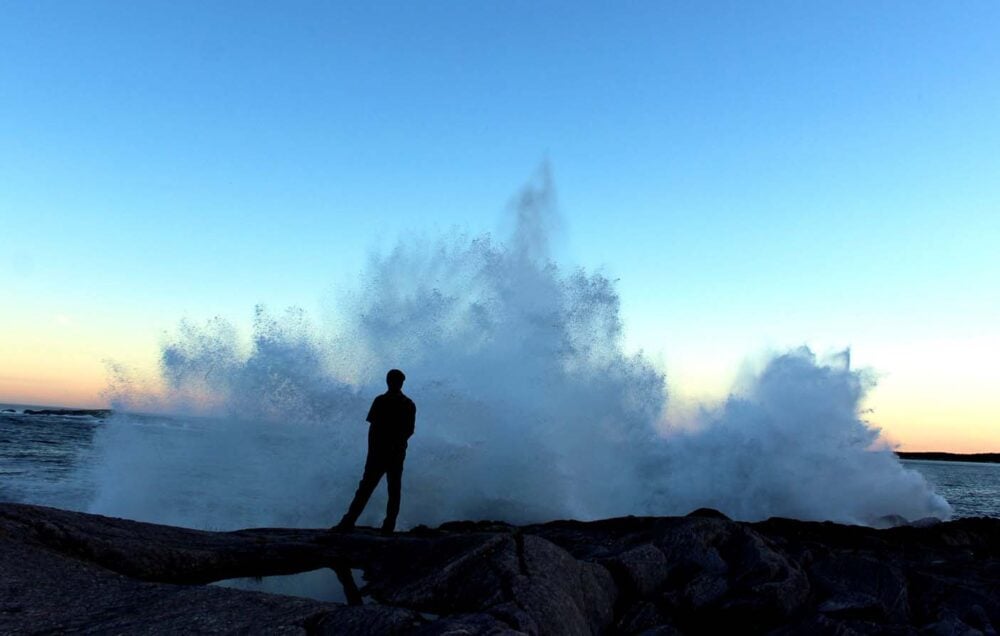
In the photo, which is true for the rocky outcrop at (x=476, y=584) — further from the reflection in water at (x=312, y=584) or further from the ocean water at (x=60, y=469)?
the ocean water at (x=60, y=469)

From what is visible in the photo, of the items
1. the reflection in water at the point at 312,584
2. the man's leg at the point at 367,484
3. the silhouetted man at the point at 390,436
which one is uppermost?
the silhouetted man at the point at 390,436

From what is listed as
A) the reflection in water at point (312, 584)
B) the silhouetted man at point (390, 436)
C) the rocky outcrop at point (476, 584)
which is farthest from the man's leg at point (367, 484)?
the reflection in water at point (312, 584)

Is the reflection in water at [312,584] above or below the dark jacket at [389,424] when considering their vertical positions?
below

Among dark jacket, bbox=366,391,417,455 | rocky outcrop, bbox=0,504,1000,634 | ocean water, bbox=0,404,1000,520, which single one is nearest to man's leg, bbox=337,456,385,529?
dark jacket, bbox=366,391,417,455

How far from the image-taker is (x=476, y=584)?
4.33m

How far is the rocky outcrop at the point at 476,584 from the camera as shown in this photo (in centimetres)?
350

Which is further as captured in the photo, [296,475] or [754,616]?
[296,475]

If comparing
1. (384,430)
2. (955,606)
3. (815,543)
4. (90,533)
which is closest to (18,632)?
(90,533)

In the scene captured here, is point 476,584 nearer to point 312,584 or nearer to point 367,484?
point 312,584

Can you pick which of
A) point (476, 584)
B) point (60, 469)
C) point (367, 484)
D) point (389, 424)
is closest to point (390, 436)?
point (389, 424)

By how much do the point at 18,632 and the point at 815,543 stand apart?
921 cm

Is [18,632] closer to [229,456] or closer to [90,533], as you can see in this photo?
[90,533]

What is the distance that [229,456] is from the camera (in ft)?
49.0

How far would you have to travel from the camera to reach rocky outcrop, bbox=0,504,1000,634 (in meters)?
3.50
